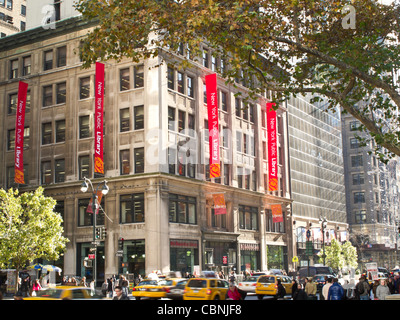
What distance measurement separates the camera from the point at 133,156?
168 feet

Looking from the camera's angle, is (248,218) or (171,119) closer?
(171,119)

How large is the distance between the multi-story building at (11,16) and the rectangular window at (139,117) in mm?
43907

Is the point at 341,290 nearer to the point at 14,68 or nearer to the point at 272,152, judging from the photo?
the point at 272,152

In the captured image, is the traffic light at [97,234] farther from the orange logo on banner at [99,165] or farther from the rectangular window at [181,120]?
the rectangular window at [181,120]

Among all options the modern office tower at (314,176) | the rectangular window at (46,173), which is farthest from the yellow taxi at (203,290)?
the modern office tower at (314,176)

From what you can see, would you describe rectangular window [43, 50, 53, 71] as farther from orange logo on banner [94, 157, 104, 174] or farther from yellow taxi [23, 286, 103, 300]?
yellow taxi [23, 286, 103, 300]

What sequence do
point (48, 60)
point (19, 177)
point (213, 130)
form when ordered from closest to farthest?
point (213, 130) → point (19, 177) → point (48, 60)

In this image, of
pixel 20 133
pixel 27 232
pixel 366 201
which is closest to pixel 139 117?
pixel 20 133

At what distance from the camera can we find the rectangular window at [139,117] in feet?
169

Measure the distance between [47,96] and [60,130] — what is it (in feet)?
14.1

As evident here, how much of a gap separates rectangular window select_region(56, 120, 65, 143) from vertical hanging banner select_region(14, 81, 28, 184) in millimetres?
3507

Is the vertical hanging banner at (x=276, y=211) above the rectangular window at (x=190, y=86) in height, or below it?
below
